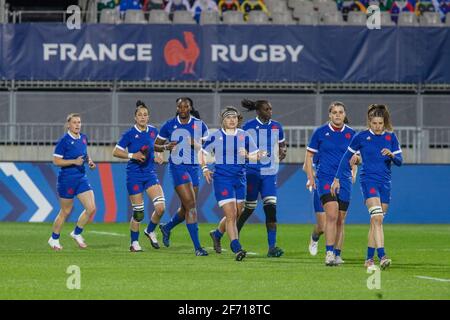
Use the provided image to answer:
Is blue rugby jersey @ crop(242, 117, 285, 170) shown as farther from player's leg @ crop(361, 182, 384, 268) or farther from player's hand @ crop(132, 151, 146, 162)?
player's leg @ crop(361, 182, 384, 268)

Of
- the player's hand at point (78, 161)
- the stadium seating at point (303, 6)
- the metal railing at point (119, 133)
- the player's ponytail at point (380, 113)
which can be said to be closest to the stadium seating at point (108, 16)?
the metal railing at point (119, 133)

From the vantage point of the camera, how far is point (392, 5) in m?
34.7

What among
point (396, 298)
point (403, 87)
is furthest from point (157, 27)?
point (396, 298)

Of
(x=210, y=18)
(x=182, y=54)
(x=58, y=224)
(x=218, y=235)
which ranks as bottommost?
(x=218, y=235)

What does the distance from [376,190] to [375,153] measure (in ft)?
1.53

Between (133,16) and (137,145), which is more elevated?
(133,16)

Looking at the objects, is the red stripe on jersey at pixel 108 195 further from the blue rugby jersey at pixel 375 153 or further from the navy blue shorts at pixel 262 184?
the blue rugby jersey at pixel 375 153

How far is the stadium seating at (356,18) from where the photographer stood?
3331cm

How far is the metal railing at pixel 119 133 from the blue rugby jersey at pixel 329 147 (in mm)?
13662

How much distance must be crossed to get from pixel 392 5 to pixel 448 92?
11.7ft

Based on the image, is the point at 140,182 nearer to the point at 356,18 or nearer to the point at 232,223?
the point at 232,223

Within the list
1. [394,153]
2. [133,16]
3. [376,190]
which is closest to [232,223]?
[376,190]

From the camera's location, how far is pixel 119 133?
3016 cm

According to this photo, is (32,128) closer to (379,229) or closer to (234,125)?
(234,125)
